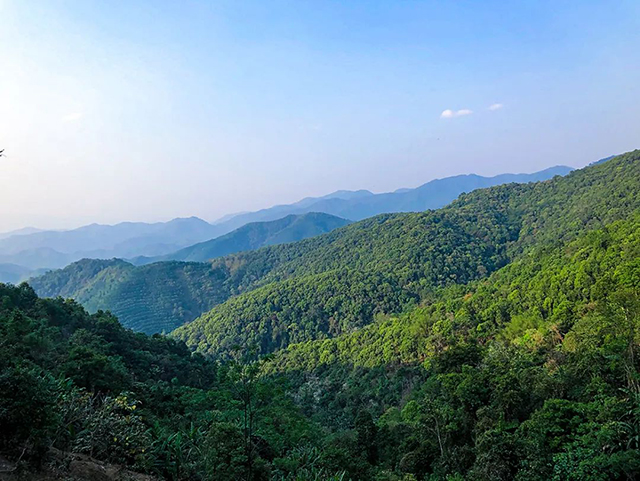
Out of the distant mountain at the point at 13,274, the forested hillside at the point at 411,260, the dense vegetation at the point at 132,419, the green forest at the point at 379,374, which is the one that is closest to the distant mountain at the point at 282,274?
the forested hillside at the point at 411,260

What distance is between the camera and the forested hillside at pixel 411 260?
204 ft

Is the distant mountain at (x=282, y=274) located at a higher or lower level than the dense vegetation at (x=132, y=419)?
lower

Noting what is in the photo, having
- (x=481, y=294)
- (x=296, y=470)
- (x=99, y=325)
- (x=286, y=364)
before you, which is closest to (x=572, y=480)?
(x=296, y=470)

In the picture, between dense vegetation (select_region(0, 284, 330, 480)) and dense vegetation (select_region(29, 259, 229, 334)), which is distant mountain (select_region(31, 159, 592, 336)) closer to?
dense vegetation (select_region(29, 259, 229, 334))

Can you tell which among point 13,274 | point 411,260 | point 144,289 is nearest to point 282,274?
point 144,289

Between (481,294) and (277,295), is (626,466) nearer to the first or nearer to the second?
(481,294)

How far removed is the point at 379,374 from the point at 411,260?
3711cm

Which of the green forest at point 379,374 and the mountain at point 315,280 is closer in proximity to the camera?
the green forest at point 379,374

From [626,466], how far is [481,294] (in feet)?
105

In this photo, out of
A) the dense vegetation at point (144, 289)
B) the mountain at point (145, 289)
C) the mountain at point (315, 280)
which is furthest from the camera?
the mountain at point (145, 289)

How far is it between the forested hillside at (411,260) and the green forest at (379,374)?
0.40m

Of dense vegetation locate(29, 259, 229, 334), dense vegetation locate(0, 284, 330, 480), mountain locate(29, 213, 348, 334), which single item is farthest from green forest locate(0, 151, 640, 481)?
mountain locate(29, 213, 348, 334)

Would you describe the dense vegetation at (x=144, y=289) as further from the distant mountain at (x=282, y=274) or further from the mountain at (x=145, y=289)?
the distant mountain at (x=282, y=274)

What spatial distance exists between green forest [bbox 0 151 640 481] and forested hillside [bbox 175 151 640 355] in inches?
15.7
